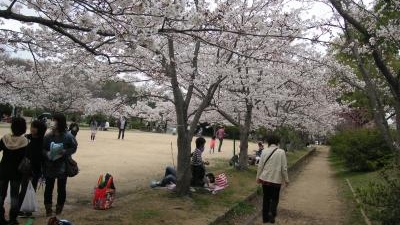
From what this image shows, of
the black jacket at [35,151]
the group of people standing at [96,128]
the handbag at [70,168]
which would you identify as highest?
the group of people standing at [96,128]

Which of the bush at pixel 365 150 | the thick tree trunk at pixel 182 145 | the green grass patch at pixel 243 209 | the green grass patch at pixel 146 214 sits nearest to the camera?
the green grass patch at pixel 146 214

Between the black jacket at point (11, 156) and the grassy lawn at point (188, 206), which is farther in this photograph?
the grassy lawn at point (188, 206)

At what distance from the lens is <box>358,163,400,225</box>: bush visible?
20.4 feet

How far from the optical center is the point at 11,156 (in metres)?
6.13

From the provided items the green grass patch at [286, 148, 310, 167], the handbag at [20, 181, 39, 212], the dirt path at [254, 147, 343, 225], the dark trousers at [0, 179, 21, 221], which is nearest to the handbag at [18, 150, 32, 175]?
the dark trousers at [0, 179, 21, 221]

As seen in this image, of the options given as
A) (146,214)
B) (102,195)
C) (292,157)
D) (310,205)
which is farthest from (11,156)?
(292,157)

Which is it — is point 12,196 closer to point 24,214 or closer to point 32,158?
point 32,158

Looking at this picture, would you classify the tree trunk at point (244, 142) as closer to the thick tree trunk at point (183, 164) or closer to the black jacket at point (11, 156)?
the thick tree trunk at point (183, 164)

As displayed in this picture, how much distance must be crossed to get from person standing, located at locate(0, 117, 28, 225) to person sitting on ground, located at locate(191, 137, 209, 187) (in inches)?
174

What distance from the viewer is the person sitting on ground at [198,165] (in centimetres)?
1001

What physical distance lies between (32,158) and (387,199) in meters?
5.26

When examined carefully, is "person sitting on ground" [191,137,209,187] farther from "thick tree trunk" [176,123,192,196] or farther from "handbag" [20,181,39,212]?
"handbag" [20,181,39,212]

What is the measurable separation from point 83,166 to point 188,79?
645cm

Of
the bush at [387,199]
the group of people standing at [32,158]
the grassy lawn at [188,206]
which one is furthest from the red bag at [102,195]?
the bush at [387,199]
